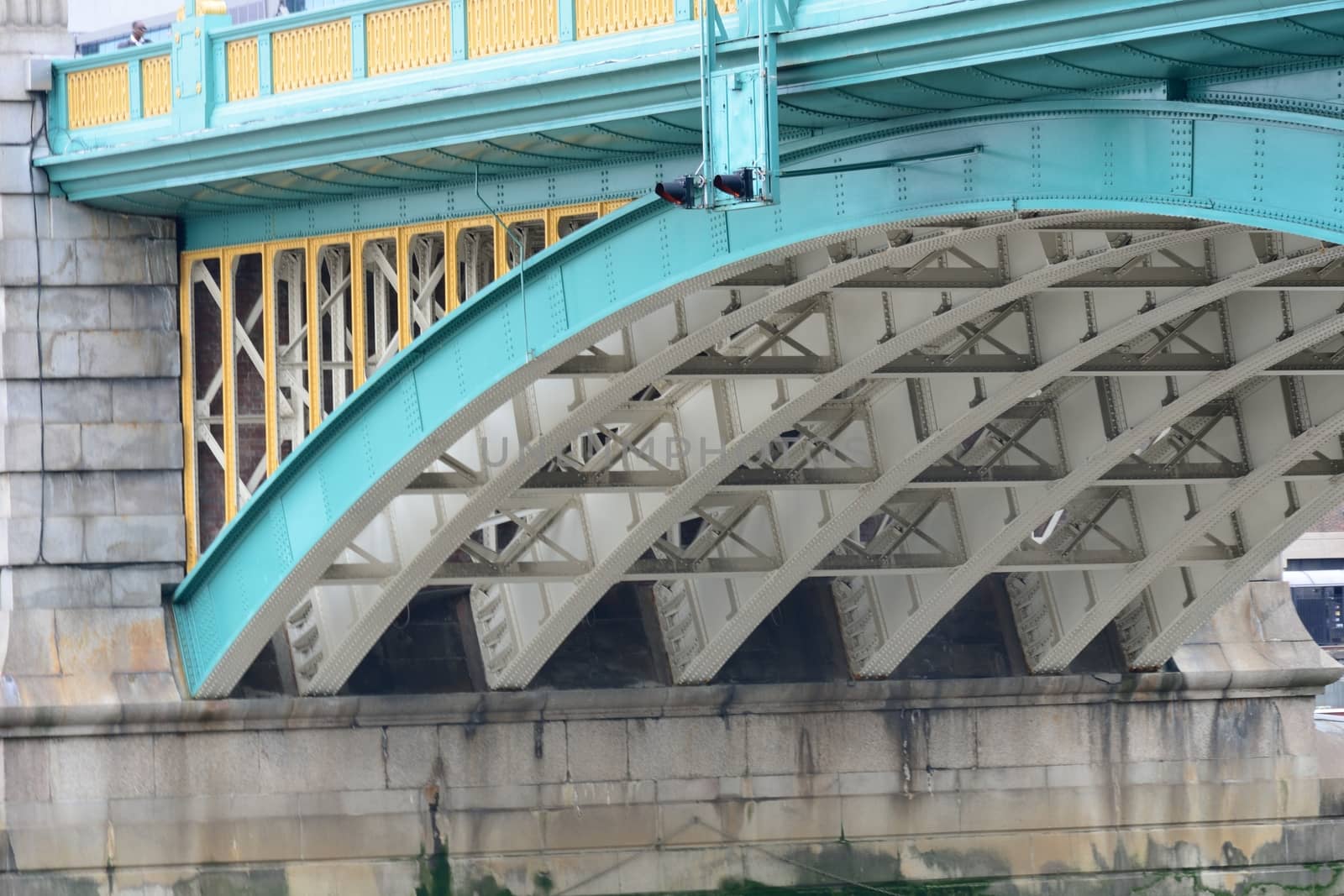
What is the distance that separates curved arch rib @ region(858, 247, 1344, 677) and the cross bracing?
3 cm

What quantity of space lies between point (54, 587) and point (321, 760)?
280 centimetres

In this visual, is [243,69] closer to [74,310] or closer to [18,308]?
[74,310]

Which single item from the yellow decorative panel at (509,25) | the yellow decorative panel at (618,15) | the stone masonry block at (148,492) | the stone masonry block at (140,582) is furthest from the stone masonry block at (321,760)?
the yellow decorative panel at (618,15)

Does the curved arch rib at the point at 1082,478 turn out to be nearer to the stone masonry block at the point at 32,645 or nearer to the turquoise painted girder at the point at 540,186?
the turquoise painted girder at the point at 540,186

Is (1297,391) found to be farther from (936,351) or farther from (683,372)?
(683,372)

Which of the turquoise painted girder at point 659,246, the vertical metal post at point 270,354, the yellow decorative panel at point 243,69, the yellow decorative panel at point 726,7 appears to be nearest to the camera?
the turquoise painted girder at point 659,246

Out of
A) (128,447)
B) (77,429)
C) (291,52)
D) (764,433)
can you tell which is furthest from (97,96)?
(764,433)

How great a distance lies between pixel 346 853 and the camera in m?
23.9

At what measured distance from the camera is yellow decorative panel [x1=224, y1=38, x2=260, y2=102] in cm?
2122

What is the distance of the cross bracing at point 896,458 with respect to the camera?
62.3ft

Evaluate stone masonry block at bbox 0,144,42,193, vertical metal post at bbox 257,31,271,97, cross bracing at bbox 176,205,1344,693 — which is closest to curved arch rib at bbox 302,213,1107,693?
cross bracing at bbox 176,205,1344,693

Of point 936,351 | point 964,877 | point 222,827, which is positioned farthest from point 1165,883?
point 222,827

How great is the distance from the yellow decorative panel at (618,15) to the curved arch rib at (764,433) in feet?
9.82

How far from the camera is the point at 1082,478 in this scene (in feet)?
74.9
